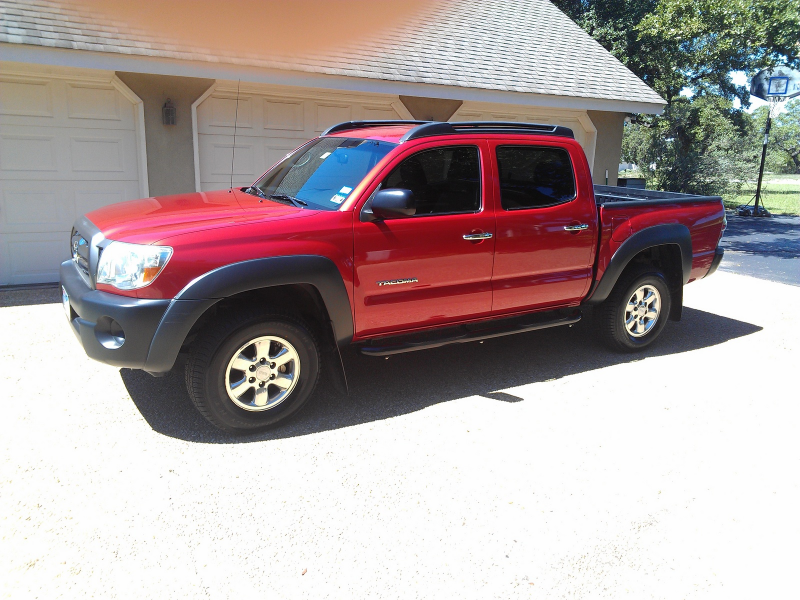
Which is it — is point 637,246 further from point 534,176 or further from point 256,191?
point 256,191

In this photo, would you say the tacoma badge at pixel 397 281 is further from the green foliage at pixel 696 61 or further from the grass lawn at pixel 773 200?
the grass lawn at pixel 773 200

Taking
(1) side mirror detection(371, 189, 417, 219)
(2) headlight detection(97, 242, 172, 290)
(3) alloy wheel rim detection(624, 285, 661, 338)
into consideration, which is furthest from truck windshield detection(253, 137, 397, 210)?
(3) alloy wheel rim detection(624, 285, 661, 338)

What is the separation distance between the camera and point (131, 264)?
369cm

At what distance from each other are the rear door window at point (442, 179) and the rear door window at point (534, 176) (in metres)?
0.25

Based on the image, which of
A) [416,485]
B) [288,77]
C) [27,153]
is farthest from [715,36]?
[416,485]

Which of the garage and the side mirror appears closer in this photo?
the side mirror

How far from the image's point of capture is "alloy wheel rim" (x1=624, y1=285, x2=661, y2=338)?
18.9 feet

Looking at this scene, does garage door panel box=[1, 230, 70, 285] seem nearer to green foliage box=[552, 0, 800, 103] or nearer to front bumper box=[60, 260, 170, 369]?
front bumper box=[60, 260, 170, 369]

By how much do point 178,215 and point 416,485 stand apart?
2.30m

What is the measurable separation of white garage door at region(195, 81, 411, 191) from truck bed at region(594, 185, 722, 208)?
4.19 metres

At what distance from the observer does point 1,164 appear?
7.52 metres

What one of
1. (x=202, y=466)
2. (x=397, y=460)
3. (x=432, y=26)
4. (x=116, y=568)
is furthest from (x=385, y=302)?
(x=432, y=26)

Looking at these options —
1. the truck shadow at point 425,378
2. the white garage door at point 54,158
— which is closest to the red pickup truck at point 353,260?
the truck shadow at point 425,378

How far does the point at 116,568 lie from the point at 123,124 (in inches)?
264
